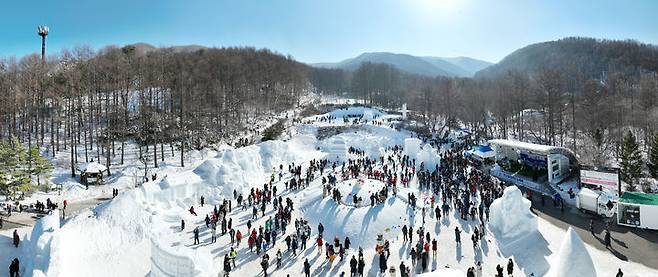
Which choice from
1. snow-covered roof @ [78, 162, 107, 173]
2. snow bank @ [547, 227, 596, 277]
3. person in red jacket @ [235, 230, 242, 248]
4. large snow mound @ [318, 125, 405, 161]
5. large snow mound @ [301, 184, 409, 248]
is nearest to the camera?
snow bank @ [547, 227, 596, 277]

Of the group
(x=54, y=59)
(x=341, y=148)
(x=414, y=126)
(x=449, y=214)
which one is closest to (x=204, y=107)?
(x=54, y=59)

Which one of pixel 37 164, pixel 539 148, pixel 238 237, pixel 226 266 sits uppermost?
pixel 539 148

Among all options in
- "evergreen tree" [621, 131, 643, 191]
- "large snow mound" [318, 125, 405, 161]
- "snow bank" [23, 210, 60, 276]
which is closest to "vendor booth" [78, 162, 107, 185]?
"snow bank" [23, 210, 60, 276]

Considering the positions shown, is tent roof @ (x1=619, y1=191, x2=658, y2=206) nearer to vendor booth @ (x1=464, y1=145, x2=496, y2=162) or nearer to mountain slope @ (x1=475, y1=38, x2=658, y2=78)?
vendor booth @ (x1=464, y1=145, x2=496, y2=162)

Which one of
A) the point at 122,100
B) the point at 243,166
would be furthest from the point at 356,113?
the point at 243,166

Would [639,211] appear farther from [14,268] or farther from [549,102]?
[14,268]

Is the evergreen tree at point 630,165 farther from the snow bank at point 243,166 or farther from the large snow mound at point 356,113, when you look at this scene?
the large snow mound at point 356,113
